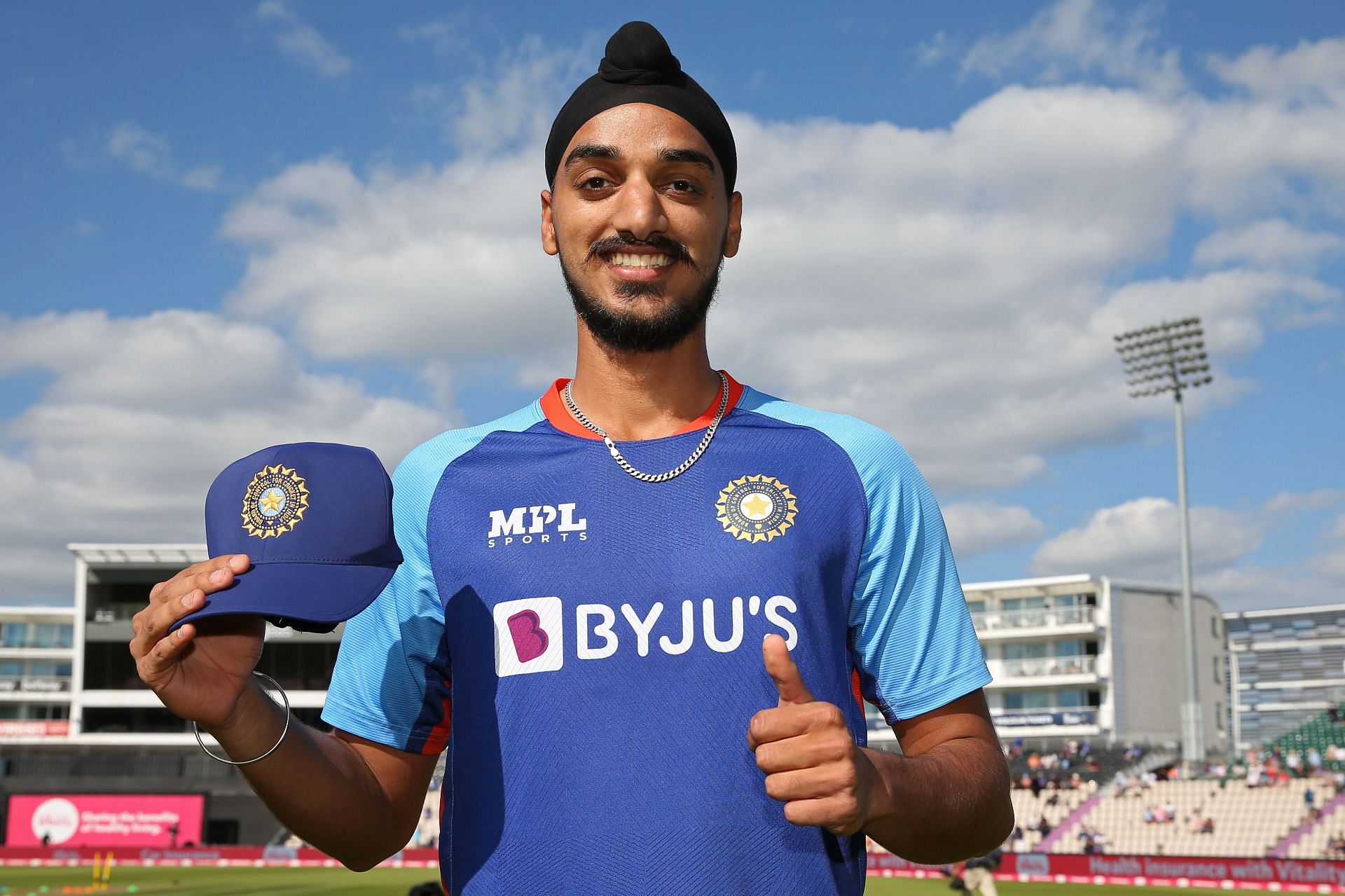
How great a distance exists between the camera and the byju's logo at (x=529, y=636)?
242 cm

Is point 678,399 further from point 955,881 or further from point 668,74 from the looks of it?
point 955,881

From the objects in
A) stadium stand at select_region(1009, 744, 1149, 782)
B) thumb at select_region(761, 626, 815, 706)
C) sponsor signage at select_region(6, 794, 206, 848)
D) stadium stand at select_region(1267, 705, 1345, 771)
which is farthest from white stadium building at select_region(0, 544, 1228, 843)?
thumb at select_region(761, 626, 815, 706)

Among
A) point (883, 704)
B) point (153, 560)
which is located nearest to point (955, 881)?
point (883, 704)

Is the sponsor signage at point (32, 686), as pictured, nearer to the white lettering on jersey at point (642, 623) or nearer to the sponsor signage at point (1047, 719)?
the sponsor signage at point (1047, 719)

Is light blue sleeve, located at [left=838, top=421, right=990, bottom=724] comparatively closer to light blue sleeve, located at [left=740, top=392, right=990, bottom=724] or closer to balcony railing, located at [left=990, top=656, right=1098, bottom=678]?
light blue sleeve, located at [left=740, top=392, right=990, bottom=724]

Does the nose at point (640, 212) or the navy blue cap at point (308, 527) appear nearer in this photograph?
Result: the navy blue cap at point (308, 527)

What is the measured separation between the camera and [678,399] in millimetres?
2744

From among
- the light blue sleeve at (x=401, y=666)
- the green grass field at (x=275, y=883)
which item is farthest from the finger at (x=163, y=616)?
the green grass field at (x=275, y=883)

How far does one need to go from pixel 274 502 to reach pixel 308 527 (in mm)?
Answer: 84

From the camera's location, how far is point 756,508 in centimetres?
252

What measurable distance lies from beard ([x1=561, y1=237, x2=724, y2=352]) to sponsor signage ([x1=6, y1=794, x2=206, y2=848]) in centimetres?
4920

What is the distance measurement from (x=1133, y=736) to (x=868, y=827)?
69002 millimetres

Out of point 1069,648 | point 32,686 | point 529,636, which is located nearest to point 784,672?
point 529,636

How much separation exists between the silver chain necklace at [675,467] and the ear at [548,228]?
13.2 inches
